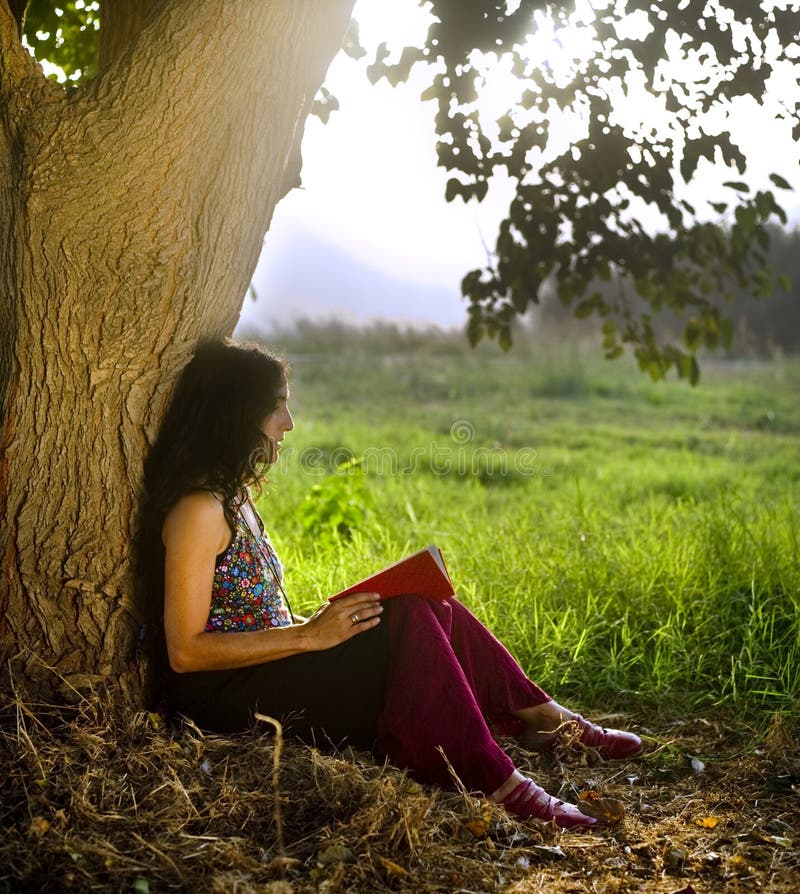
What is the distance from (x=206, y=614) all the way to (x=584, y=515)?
291 centimetres

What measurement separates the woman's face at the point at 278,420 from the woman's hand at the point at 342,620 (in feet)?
1.61

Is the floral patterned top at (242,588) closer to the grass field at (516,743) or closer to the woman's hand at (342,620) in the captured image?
→ the woman's hand at (342,620)

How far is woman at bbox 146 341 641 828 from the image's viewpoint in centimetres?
273

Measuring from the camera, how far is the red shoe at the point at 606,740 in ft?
10.7

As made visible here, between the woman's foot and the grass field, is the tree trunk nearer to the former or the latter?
the grass field

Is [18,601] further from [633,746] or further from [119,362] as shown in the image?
[633,746]

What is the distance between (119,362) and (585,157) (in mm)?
2536

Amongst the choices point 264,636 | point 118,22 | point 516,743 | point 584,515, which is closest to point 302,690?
point 264,636

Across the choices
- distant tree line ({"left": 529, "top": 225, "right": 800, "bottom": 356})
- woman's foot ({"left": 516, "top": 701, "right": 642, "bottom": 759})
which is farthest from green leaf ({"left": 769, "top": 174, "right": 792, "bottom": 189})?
distant tree line ({"left": 529, "top": 225, "right": 800, "bottom": 356})

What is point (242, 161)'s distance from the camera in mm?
2916

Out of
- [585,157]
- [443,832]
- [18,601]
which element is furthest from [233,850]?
[585,157]

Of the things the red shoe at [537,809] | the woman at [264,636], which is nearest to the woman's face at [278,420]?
the woman at [264,636]

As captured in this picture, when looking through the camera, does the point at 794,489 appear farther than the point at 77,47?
Yes

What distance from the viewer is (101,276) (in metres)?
2.75
